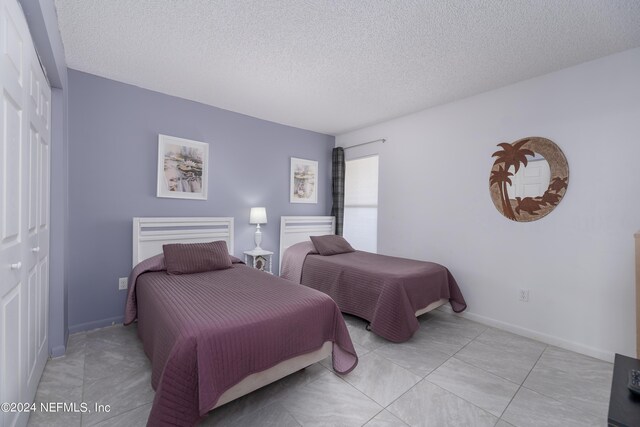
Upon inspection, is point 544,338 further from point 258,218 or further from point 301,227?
point 258,218

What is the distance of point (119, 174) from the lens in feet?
9.26

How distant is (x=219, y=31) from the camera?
2027mm

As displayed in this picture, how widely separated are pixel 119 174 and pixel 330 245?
8.17 ft

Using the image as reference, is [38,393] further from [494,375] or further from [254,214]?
[494,375]

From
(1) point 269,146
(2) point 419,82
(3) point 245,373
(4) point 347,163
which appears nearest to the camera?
(3) point 245,373

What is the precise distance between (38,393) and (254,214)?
92.8 inches

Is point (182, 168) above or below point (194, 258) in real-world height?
above

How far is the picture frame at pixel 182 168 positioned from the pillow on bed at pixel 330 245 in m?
1.51

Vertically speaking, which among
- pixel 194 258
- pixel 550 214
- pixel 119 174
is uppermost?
pixel 119 174

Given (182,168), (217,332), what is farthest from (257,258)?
(217,332)

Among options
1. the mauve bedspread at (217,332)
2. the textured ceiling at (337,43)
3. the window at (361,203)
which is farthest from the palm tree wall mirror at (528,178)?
the mauve bedspread at (217,332)

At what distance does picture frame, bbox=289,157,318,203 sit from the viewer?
4.18m

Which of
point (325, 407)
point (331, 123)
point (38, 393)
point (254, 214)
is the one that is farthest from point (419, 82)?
point (38, 393)

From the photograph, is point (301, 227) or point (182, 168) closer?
point (182, 168)
